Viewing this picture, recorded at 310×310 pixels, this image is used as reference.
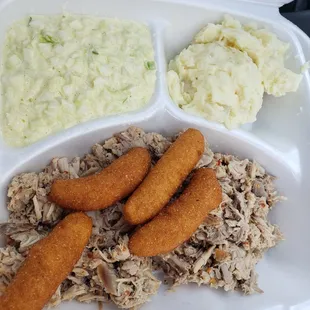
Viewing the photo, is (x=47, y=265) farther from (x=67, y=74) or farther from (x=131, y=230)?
(x=67, y=74)

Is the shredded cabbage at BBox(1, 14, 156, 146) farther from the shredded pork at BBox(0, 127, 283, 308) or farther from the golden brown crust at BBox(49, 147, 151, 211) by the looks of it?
the golden brown crust at BBox(49, 147, 151, 211)

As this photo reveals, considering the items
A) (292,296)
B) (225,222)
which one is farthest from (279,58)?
(292,296)

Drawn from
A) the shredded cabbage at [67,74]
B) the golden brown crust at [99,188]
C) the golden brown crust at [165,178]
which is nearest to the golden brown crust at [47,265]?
the golden brown crust at [99,188]

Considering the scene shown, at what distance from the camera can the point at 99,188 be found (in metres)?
2.06

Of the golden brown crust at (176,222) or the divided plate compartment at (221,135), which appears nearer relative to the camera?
the golden brown crust at (176,222)

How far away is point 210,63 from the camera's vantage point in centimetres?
255

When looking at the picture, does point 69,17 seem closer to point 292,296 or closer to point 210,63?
point 210,63

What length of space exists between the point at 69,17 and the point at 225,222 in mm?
1357

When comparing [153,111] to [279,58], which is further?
[279,58]

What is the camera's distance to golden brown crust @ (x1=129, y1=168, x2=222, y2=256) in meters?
2.03

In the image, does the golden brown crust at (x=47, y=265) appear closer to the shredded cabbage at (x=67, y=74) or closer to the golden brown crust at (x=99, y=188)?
the golden brown crust at (x=99, y=188)

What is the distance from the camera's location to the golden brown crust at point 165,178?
6.72 feet

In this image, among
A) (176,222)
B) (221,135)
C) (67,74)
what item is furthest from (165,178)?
(67,74)

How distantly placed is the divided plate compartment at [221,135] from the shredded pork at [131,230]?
0.07 metres
